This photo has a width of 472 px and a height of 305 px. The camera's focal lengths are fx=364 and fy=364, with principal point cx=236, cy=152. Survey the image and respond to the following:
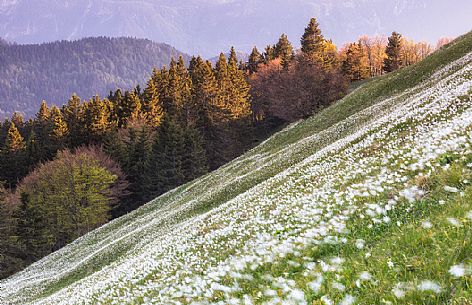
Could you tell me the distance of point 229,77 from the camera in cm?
10425

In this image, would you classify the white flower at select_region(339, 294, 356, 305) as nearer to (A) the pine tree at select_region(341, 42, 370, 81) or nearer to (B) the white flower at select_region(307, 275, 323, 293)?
(B) the white flower at select_region(307, 275, 323, 293)

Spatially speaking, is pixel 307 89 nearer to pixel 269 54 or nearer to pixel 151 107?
pixel 151 107

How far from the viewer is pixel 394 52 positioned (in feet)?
354

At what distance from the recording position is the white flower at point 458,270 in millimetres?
3699

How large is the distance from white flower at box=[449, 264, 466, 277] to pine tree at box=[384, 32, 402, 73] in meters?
115

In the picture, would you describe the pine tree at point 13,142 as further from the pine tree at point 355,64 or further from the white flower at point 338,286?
the white flower at point 338,286

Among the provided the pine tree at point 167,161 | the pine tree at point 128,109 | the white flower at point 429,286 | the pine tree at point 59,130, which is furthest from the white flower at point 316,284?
the pine tree at point 59,130

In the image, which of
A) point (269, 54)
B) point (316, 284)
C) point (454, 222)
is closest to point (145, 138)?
point (269, 54)

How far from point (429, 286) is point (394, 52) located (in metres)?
117

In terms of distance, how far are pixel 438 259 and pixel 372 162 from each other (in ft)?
25.0

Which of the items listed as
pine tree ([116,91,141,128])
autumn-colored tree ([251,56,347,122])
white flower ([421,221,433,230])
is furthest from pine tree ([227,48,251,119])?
white flower ([421,221,433,230])

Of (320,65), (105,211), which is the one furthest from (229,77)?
(105,211)

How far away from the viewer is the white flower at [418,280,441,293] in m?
3.80

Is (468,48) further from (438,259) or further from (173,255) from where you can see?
(438,259)
